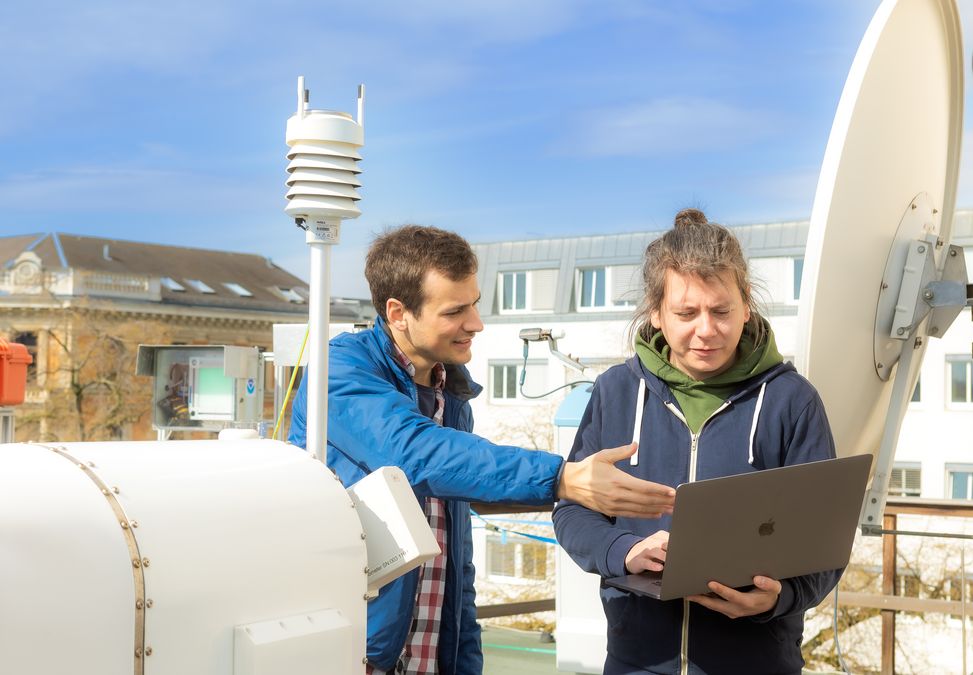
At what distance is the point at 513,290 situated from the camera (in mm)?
42688

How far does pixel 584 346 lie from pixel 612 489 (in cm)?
3790

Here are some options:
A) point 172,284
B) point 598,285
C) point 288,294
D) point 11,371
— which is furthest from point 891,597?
point 288,294

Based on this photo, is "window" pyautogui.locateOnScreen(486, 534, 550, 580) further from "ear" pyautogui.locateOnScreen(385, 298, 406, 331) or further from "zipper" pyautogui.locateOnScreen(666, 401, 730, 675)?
"zipper" pyautogui.locateOnScreen(666, 401, 730, 675)

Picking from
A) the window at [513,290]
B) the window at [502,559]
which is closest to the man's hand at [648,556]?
the window at [502,559]

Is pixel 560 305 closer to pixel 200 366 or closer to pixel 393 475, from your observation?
pixel 200 366

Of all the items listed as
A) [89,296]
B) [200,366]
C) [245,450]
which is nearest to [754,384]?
[245,450]

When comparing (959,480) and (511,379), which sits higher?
(511,379)

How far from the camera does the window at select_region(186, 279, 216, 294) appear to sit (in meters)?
52.4

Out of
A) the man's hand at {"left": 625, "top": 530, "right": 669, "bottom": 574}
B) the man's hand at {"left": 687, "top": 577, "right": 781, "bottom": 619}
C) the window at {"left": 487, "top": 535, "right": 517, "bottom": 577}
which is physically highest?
the man's hand at {"left": 625, "top": 530, "right": 669, "bottom": 574}

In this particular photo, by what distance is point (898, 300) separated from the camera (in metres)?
2.45

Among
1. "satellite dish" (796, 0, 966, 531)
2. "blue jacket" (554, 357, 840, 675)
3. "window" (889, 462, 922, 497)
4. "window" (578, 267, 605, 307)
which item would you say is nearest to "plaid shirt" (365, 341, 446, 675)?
"blue jacket" (554, 357, 840, 675)

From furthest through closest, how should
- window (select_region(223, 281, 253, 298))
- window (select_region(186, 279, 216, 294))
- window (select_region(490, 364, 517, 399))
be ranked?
window (select_region(223, 281, 253, 298)) < window (select_region(186, 279, 216, 294)) < window (select_region(490, 364, 517, 399))

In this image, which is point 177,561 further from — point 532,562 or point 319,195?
point 532,562

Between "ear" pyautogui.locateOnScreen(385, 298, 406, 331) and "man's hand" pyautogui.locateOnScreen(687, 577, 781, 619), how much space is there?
701 millimetres
